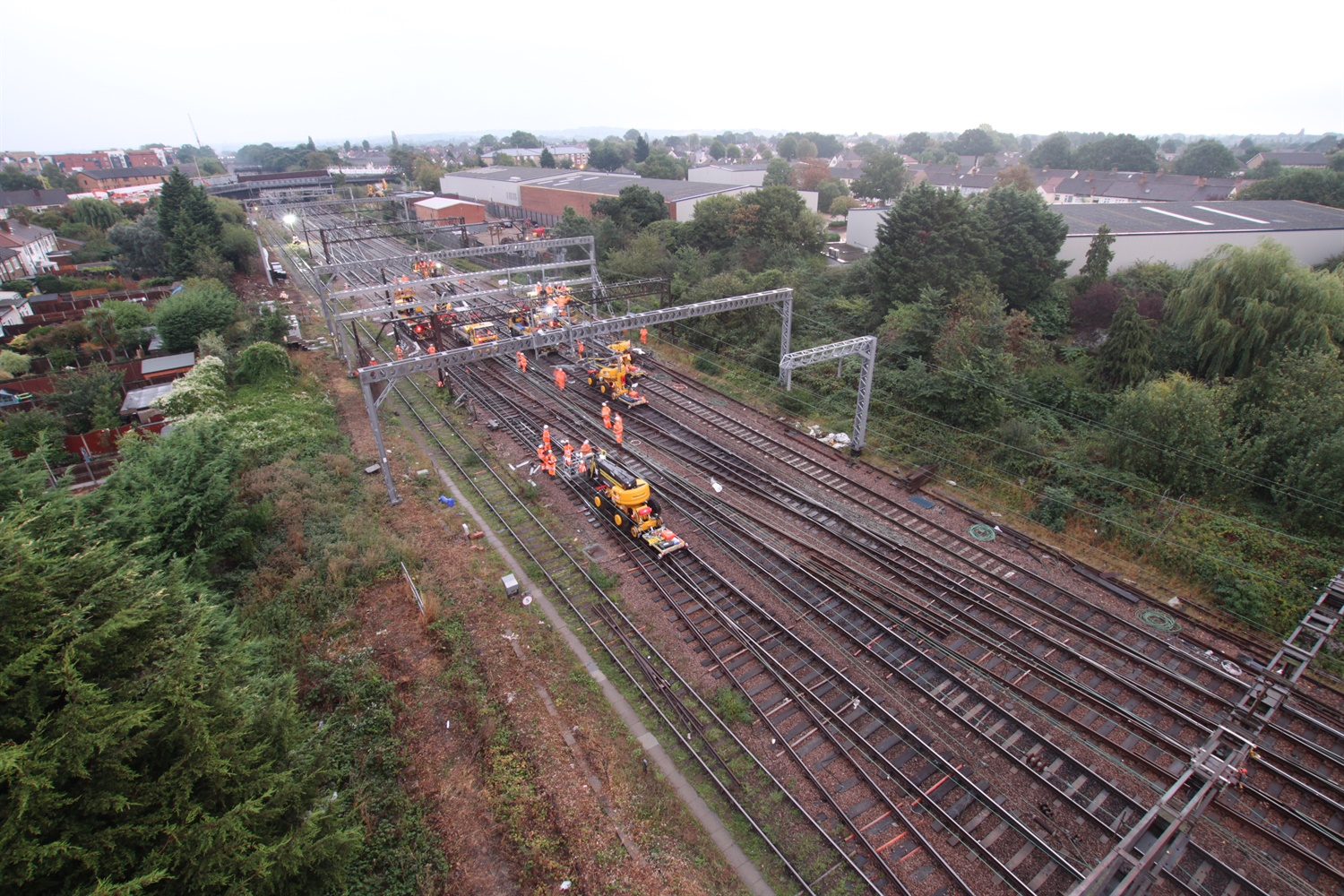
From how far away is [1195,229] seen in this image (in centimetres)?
2992

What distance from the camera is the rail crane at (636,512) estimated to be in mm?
17203

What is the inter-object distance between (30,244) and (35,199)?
41.3m

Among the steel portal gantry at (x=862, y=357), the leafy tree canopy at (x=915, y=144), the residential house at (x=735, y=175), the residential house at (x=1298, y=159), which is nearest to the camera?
the steel portal gantry at (x=862, y=357)

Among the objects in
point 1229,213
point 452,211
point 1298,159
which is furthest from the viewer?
point 1298,159

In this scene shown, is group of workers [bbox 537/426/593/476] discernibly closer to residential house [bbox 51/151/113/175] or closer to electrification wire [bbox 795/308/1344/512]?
electrification wire [bbox 795/308/1344/512]

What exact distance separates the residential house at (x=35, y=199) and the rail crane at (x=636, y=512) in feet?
330

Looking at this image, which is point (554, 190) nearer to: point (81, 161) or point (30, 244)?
point (30, 244)

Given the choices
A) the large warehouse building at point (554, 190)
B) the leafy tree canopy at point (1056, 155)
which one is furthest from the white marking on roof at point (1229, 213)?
the leafy tree canopy at point (1056, 155)

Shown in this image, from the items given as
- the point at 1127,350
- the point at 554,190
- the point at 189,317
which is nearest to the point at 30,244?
the point at 189,317

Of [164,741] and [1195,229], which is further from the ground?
[1195,229]

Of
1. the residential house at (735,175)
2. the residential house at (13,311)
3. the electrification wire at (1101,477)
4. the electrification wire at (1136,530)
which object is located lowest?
the electrification wire at (1136,530)

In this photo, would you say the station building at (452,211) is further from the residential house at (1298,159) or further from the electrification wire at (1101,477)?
the residential house at (1298,159)

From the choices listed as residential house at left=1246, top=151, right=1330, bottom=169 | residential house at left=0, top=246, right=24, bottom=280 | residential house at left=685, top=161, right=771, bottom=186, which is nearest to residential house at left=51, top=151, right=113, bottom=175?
residential house at left=0, top=246, right=24, bottom=280

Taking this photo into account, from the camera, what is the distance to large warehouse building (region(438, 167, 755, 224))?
53.4 metres
